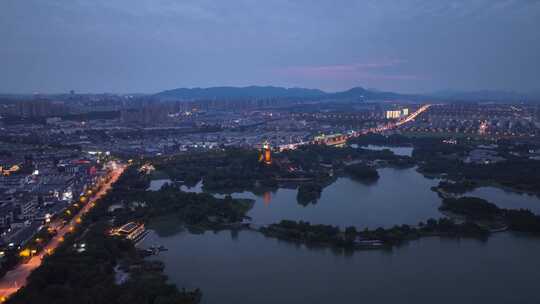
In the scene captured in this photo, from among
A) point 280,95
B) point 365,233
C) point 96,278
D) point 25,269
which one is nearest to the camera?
point 96,278

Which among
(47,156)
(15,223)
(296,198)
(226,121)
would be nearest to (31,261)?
(15,223)

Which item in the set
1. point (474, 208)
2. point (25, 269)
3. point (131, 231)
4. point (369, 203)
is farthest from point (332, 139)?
point (25, 269)

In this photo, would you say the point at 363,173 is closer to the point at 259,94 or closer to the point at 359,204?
the point at 359,204

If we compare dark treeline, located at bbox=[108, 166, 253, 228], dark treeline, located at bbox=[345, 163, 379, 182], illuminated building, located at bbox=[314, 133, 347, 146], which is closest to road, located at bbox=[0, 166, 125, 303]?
dark treeline, located at bbox=[108, 166, 253, 228]

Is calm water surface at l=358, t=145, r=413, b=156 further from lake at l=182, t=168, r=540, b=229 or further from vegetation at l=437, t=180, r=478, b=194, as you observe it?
vegetation at l=437, t=180, r=478, b=194

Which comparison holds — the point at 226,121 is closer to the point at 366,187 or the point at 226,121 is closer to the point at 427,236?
the point at 366,187

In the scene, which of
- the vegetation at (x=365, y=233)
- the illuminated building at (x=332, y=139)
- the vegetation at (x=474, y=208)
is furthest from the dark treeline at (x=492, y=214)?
the illuminated building at (x=332, y=139)
